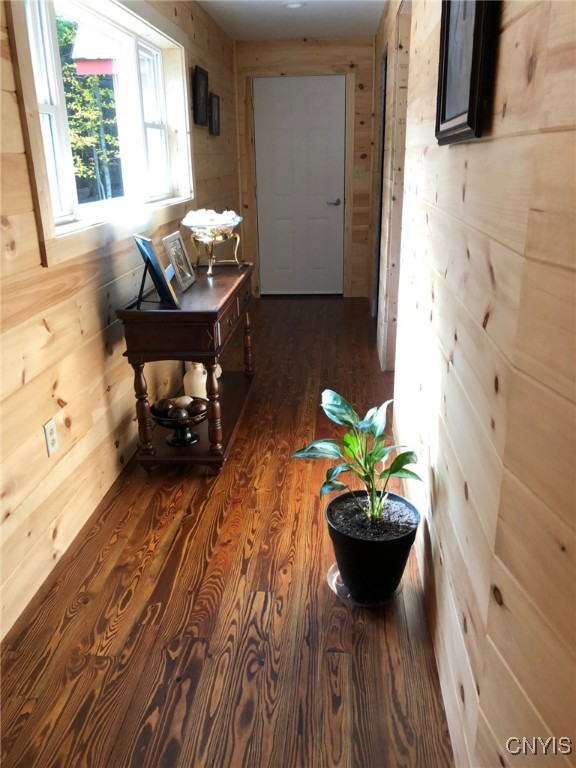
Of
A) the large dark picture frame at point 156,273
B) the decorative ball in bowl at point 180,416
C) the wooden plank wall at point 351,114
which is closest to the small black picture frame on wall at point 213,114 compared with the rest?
the wooden plank wall at point 351,114

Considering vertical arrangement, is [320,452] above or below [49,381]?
below

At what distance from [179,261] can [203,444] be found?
35.5 inches

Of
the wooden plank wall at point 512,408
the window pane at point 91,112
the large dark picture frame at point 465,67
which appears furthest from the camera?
the window pane at point 91,112

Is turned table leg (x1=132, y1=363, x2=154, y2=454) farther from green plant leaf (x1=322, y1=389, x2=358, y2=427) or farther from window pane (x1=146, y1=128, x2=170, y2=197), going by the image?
window pane (x1=146, y1=128, x2=170, y2=197)

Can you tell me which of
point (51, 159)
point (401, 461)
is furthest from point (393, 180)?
point (401, 461)

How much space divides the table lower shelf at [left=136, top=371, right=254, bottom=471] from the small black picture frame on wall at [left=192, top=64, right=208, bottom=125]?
6.23 feet

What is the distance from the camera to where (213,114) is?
4418 millimetres

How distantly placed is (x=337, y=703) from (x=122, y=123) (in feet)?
9.07

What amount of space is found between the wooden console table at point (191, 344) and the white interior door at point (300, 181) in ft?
9.66

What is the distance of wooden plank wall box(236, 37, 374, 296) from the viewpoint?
5328 millimetres

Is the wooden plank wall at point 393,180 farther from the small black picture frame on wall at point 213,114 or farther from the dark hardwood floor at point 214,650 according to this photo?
the dark hardwood floor at point 214,650

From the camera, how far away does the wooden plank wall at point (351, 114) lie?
5.33 meters

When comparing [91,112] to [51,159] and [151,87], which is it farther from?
[151,87]

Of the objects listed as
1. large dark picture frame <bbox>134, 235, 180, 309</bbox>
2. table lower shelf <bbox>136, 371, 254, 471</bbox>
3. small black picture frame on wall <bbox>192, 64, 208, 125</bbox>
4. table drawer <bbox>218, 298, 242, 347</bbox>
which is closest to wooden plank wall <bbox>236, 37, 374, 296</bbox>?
small black picture frame on wall <bbox>192, 64, 208, 125</bbox>
